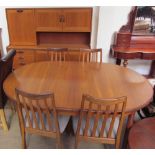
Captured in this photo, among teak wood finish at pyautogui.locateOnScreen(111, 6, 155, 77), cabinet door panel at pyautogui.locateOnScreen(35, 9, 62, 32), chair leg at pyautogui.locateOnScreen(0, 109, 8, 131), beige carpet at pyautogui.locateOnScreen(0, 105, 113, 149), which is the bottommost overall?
beige carpet at pyautogui.locateOnScreen(0, 105, 113, 149)

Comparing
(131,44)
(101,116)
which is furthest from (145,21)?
(101,116)

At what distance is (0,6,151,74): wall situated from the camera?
278 cm

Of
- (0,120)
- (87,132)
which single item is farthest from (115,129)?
(0,120)

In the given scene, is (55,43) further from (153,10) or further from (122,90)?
(122,90)

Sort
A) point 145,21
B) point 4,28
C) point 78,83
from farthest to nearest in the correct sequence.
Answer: point 4,28 → point 145,21 → point 78,83

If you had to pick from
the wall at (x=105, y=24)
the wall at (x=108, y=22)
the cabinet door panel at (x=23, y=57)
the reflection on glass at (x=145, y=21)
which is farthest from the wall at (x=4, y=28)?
the reflection on glass at (x=145, y=21)

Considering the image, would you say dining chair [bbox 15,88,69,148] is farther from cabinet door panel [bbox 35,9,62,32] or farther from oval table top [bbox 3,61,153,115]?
cabinet door panel [bbox 35,9,62,32]

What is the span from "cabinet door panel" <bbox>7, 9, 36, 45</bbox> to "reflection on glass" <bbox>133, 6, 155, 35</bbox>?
186 cm

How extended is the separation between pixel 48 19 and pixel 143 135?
8.27 ft

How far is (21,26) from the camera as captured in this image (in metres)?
3.12

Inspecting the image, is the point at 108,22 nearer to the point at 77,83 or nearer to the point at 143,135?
the point at 77,83

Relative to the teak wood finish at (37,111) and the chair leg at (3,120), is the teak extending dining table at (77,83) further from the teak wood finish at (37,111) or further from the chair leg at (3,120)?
the chair leg at (3,120)

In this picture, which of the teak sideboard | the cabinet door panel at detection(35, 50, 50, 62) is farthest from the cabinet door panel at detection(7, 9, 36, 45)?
the cabinet door panel at detection(35, 50, 50, 62)

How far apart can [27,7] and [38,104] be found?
7.58ft
